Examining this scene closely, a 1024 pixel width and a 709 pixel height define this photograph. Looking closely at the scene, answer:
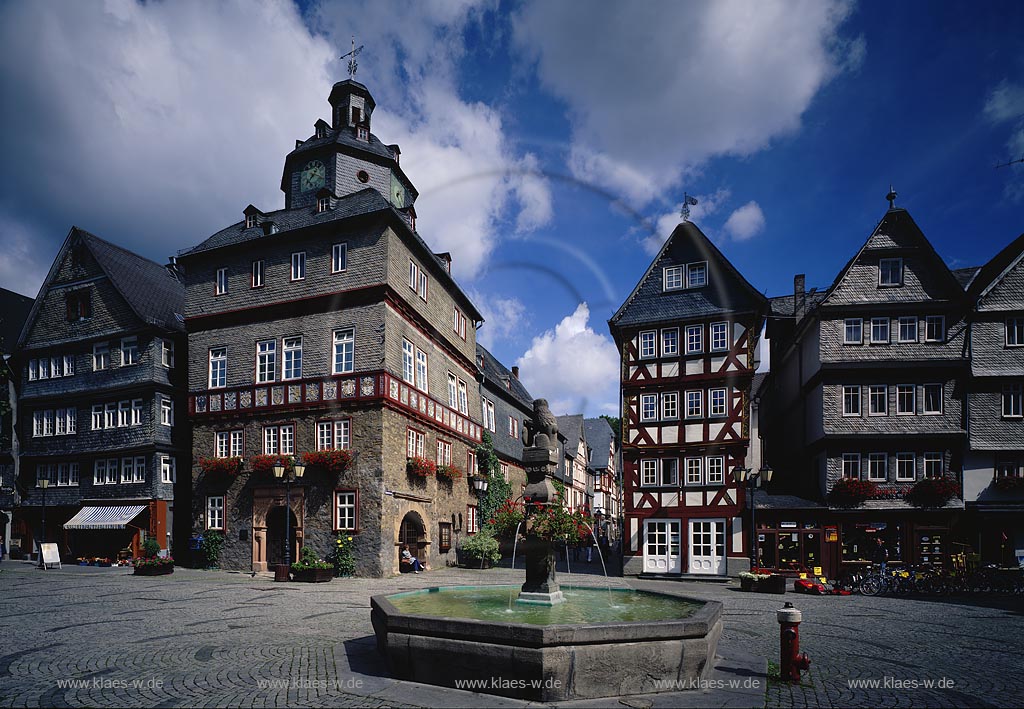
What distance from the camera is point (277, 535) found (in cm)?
2728

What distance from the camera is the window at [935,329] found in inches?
1053

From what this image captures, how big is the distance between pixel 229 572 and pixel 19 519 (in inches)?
682

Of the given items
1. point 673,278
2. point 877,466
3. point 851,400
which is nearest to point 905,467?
point 877,466

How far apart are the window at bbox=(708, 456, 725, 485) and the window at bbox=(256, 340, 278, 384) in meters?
18.8

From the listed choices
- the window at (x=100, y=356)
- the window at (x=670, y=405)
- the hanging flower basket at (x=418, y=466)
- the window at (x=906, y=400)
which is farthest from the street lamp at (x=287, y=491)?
the window at (x=906, y=400)

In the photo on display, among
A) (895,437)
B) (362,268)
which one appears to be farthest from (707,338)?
(362,268)

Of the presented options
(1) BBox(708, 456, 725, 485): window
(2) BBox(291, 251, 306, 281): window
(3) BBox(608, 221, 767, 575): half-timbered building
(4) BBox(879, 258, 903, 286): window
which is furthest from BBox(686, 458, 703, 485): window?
(2) BBox(291, 251, 306, 281): window

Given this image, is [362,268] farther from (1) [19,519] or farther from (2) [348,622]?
(1) [19,519]

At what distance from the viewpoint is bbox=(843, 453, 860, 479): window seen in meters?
26.6

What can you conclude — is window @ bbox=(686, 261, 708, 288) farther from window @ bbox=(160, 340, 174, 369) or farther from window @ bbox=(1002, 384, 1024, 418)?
window @ bbox=(160, 340, 174, 369)

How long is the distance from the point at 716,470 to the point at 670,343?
581 centimetres

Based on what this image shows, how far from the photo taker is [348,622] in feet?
46.2

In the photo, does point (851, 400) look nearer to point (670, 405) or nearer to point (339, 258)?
point (670, 405)

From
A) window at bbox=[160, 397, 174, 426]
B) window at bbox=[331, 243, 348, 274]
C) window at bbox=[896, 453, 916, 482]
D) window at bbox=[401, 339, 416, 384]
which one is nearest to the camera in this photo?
window at bbox=[896, 453, 916, 482]
